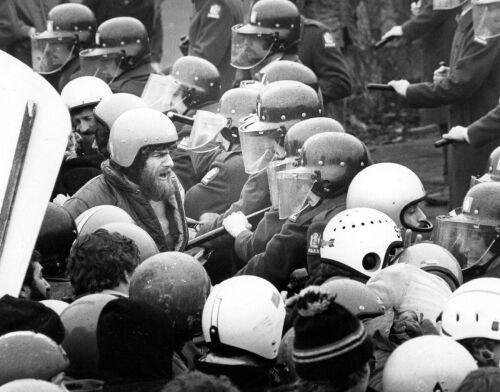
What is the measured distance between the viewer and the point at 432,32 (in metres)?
11.4

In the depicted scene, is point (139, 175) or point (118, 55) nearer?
point (139, 175)

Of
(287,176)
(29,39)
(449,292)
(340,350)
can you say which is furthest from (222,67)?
(340,350)

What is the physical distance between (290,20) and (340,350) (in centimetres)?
564

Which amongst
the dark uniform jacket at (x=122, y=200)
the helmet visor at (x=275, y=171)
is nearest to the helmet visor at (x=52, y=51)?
the dark uniform jacket at (x=122, y=200)

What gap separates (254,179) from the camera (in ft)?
25.9

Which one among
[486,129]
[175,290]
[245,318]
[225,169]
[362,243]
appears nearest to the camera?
[245,318]

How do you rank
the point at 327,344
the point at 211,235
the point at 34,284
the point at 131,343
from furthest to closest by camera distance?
the point at 211,235
the point at 34,284
the point at 131,343
the point at 327,344

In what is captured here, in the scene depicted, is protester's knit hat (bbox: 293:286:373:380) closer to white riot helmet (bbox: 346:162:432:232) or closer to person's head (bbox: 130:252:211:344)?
person's head (bbox: 130:252:211:344)

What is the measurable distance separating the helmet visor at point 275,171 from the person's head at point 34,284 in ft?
5.09

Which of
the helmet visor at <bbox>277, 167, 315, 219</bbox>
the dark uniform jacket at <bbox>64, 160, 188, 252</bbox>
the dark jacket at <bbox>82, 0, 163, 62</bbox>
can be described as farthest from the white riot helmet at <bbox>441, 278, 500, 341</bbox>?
the dark jacket at <bbox>82, 0, 163, 62</bbox>

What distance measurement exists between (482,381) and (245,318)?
1.29 m

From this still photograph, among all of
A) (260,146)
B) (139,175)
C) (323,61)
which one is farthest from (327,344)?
(323,61)

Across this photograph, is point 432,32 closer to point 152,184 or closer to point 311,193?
point 152,184

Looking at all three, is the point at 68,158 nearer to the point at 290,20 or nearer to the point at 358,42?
the point at 290,20
